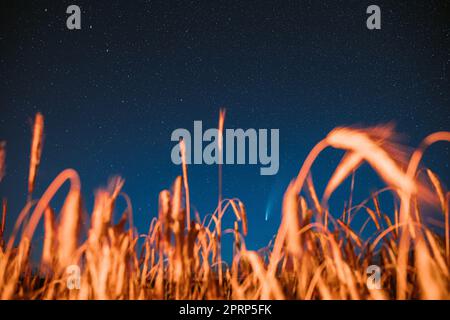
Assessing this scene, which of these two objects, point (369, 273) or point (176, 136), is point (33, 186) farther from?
point (369, 273)

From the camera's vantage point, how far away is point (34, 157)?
212 centimetres

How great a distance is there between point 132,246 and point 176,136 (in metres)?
1.00

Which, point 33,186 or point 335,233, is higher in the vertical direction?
point 33,186

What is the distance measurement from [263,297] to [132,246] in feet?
2.52

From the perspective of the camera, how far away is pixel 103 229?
2.09 m
